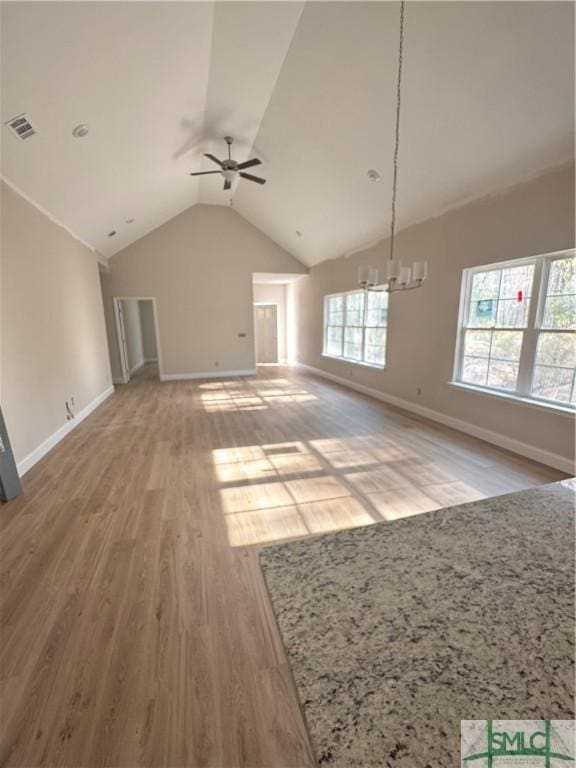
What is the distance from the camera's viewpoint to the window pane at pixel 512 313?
338 centimetres

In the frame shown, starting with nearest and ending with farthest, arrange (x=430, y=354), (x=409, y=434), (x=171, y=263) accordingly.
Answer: (x=409, y=434), (x=430, y=354), (x=171, y=263)

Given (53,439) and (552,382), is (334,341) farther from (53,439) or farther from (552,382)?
(53,439)

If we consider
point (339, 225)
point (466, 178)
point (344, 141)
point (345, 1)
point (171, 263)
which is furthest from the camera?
point (171, 263)

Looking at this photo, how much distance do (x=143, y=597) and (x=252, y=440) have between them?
2.32 m

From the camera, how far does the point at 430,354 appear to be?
15.0 ft

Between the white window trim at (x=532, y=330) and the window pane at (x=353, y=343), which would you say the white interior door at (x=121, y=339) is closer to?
the window pane at (x=353, y=343)

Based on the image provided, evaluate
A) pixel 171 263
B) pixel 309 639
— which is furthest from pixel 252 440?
pixel 171 263

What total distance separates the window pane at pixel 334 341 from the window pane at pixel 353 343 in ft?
0.80

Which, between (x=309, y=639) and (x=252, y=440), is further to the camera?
(x=252, y=440)

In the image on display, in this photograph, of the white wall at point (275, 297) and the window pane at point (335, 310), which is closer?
the window pane at point (335, 310)

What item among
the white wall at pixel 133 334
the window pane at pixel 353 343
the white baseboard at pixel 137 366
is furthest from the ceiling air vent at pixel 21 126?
the white baseboard at pixel 137 366

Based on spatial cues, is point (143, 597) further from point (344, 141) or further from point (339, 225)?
point (339, 225)

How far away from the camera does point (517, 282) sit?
136 inches

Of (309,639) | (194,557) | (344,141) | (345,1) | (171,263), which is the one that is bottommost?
(194,557)
